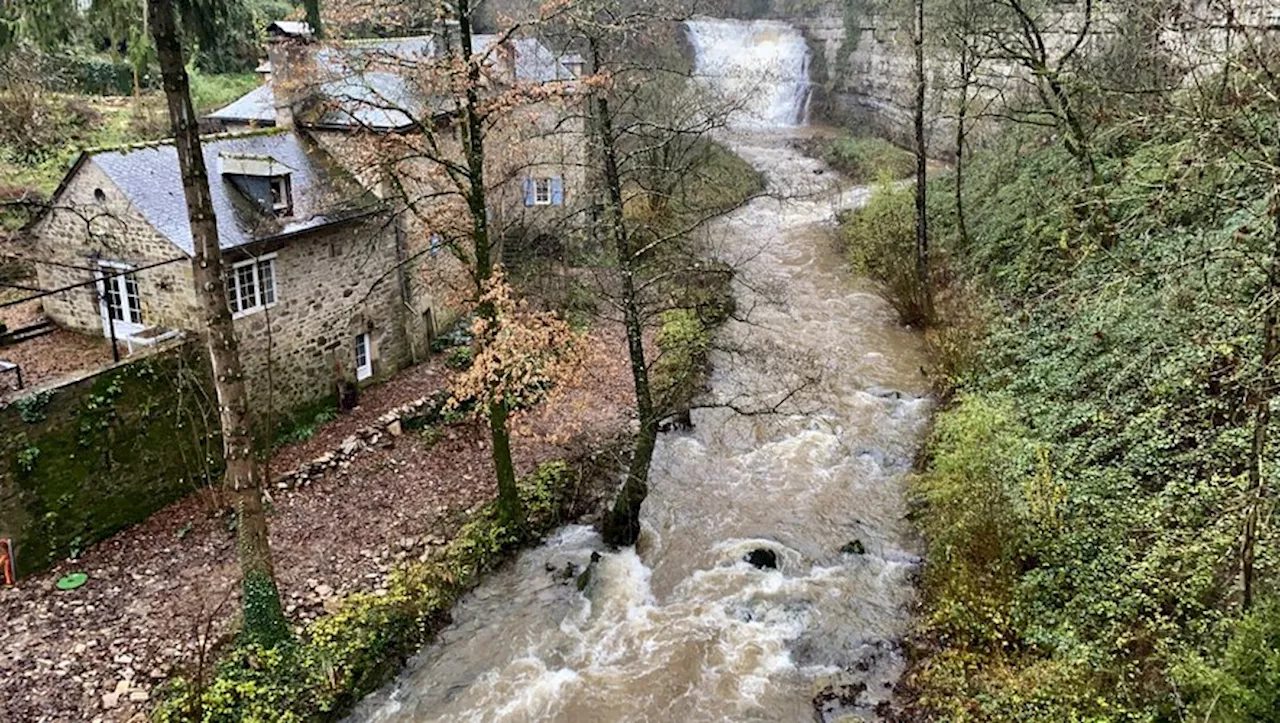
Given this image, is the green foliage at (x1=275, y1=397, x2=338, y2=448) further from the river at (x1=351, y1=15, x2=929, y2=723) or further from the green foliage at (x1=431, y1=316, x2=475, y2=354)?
the river at (x1=351, y1=15, x2=929, y2=723)

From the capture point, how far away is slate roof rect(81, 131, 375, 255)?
14422 millimetres

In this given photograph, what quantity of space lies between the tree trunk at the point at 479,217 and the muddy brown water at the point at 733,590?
37.2 inches

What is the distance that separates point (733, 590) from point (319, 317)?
31.1 ft

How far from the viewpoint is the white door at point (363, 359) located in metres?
18.2

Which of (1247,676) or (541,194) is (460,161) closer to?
(541,194)

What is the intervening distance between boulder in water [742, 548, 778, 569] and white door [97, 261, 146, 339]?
10855mm

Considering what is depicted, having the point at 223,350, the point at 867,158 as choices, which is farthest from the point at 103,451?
the point at 867,158

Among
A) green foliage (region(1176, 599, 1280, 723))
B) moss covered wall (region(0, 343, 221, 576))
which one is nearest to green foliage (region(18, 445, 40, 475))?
moss covered wall (region(0, 343, 221, 576))

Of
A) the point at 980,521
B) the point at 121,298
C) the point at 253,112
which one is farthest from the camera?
the point at 253,112

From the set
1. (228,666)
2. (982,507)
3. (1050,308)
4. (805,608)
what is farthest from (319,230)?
(1050,308)

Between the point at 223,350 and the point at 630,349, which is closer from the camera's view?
the point at 223,350

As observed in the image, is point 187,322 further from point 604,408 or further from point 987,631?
point 987,631

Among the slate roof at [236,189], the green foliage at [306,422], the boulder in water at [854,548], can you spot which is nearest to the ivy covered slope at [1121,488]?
the boulder in water at [854,548]

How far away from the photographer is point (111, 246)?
14.9 m
